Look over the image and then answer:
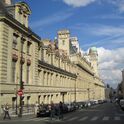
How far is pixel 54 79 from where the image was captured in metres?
71.2

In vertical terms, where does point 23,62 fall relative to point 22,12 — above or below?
below

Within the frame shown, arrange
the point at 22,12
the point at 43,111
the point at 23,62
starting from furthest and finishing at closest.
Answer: the point at 22,12 < the point at 23,62 < the point at 43,111

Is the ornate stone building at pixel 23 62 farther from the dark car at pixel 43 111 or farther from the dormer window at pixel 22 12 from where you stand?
the dark car at pixel 43 111

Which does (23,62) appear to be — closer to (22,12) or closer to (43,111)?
(22,12)

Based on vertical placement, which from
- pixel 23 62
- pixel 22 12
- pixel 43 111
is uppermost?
pixel 22 12

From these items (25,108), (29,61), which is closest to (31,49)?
(29,61)

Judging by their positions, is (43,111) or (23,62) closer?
(43,111)

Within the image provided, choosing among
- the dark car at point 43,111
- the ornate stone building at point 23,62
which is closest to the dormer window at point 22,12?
the ornate stone building at point 23,62

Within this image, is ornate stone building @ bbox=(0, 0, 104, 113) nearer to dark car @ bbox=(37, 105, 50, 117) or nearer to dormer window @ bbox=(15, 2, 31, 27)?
dormer window @ bbox=(15, 2, 31, 27)

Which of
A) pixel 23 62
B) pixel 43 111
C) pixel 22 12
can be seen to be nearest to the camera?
pixel 43 111

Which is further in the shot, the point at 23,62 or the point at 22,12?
the point at 22,12

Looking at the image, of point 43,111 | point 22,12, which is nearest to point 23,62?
point 22,12

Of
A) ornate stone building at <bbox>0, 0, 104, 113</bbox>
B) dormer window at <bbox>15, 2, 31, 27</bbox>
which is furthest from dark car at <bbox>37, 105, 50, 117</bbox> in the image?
dormer window at <bbox>15, 2, 31, 27</bbox>

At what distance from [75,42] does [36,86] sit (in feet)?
322
